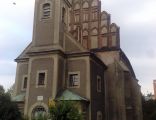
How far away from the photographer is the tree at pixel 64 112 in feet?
67.5

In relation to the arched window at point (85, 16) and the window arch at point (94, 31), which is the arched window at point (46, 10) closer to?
the arched window at point (85, 16)

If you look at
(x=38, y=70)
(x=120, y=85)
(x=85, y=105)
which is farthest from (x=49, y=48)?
(x=120, y=85)

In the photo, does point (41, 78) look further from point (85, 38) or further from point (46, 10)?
point (85, 38)

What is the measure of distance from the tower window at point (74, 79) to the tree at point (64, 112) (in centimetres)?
919

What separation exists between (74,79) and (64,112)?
10068 millimetres

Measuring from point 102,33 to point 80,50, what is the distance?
701 cm

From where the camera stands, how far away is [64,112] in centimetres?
2073

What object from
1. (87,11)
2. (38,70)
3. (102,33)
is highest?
(87,11)

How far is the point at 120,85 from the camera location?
34.5 metres

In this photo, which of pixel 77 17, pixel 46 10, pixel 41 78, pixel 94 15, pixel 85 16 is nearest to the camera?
pixel 41 78

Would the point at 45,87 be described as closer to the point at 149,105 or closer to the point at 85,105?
the point at 85,105

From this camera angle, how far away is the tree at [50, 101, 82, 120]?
2056 cm

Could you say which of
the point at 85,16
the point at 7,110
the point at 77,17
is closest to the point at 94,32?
the point at 85,16

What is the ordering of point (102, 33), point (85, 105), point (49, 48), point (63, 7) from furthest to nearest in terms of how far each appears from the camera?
point (102, 33)
point (63, 7)
point (49, 48)
point (85, 105)
